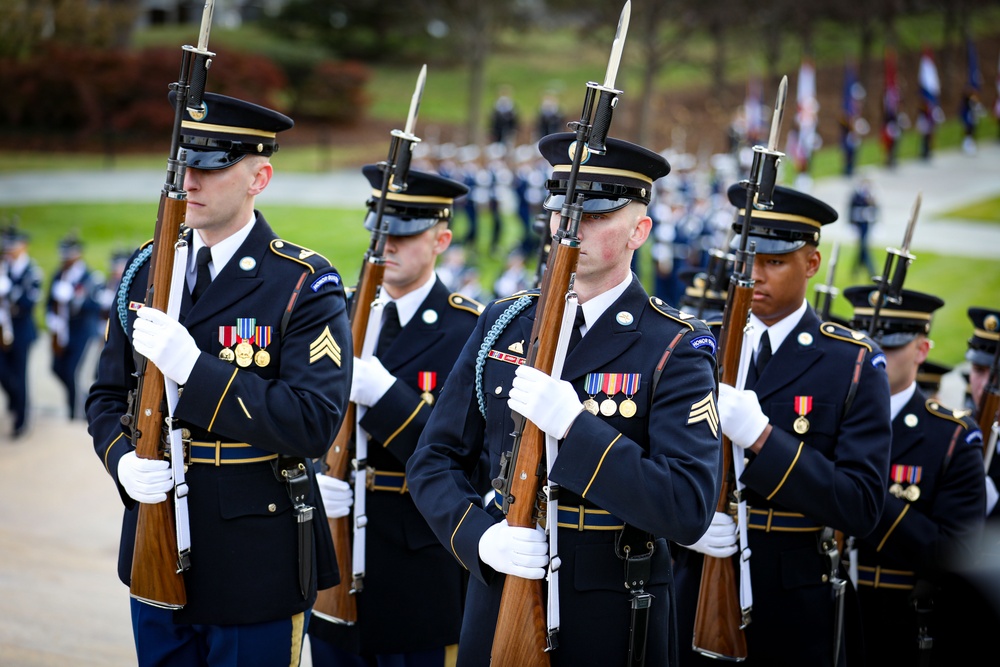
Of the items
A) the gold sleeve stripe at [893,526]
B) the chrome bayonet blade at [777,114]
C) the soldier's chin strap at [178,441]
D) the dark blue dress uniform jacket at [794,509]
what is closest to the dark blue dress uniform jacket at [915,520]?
the gold sleeve stripe at [893,526]

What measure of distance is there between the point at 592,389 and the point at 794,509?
4.05 ft

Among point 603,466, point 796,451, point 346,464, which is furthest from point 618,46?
point 346,464

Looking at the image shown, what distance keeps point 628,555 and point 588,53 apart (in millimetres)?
44391

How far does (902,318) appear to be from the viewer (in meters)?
4.98

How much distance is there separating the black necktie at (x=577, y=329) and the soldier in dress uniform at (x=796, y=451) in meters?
0.86

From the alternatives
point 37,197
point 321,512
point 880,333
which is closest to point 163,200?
point 321,512

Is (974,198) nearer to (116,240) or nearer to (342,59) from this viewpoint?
(116,240)

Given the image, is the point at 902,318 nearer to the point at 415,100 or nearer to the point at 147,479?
the point at 415,100

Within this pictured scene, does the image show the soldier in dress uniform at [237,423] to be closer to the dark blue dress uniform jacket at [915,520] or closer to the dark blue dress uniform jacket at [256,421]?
the dark blue dress uniform jacket at [256,421]

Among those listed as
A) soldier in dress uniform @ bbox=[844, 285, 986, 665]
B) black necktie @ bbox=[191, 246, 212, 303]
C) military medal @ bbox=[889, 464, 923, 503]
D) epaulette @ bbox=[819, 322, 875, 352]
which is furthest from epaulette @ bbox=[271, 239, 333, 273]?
military medal @ bbox=[889, 464, 923, 503]

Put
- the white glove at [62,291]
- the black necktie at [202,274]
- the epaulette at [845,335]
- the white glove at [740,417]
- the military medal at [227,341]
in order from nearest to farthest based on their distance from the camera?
the military medal at [227,341]
the black necktie at [202,274]
the white glove at [740,417]
the epaulette at [845,335]
the white glove at [62,291]

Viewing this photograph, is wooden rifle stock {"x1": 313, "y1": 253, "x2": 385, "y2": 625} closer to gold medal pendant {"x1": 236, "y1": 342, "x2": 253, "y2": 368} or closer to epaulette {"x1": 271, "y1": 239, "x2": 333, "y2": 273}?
epaulette {"x1": 271, "y1": 239, "x2": 333, "y2": 273}

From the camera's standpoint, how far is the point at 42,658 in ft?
17.0

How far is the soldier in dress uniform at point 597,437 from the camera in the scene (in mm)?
2830
